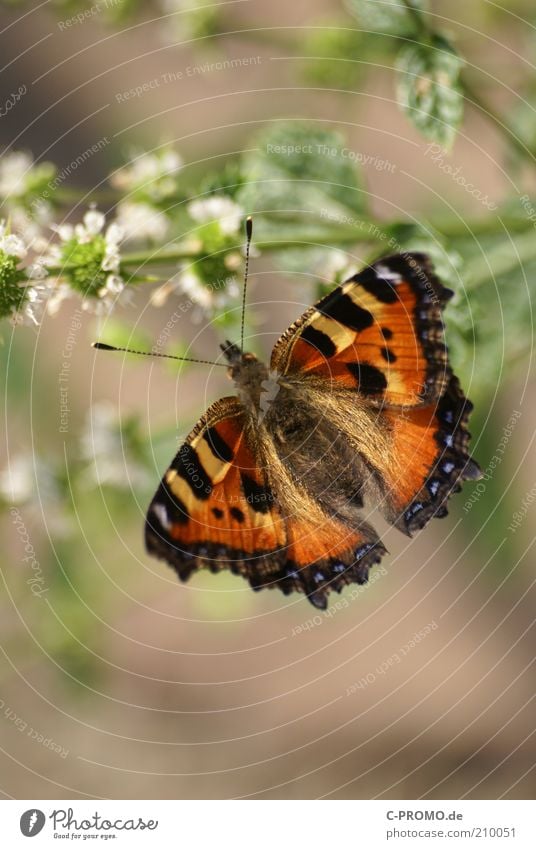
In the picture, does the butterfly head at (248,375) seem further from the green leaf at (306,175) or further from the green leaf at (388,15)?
the green leaf at (388,15)

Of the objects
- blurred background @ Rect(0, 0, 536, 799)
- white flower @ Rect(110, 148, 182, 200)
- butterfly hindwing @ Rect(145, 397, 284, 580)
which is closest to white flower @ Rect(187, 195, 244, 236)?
white flower @ Rect(110, 148, 182, 200)

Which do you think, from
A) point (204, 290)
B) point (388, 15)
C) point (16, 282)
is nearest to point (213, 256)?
point (204, 290)

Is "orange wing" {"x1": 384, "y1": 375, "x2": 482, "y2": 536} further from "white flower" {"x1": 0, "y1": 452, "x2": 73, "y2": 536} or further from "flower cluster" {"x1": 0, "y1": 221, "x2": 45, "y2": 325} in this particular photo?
"white flower" {"x1": 0, "y1": 452, "x2": 73, "y2": 536}

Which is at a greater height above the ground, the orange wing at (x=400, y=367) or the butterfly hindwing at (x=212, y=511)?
the orange wing at (x=400, y=367)

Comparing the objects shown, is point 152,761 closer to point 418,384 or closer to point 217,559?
point 217,559

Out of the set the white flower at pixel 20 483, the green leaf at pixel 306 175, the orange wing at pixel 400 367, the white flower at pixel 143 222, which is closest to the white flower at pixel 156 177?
the white flower at pixel 143 222

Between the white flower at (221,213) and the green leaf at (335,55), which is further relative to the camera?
the green leaf at (335,55)
